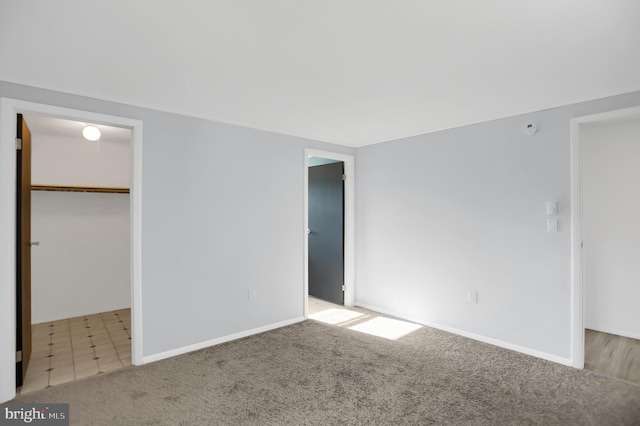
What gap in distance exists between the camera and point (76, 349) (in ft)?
11.0

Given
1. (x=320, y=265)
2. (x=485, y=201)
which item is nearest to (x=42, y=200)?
(x=320, y=265)

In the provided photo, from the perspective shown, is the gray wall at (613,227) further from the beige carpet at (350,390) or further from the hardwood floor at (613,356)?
the beige carpet at (350,390)

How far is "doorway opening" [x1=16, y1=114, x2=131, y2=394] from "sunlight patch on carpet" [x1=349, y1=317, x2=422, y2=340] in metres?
2.56

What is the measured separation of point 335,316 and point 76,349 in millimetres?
2794

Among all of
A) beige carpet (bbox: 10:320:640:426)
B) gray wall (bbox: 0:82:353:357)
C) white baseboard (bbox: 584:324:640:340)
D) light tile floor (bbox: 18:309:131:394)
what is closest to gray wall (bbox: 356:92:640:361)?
beige carpet (bbox: 10:320:640:426)

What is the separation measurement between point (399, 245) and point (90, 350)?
3.53 metres

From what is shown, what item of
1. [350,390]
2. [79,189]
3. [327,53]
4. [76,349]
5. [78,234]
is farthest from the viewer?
[78,234]

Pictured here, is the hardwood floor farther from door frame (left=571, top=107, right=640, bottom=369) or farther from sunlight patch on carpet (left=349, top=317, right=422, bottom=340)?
sunlight patch on carpet (left=349, top=317, right=422, bottom=340)

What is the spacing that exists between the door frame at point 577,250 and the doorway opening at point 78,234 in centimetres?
425

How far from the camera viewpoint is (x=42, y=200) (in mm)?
4176

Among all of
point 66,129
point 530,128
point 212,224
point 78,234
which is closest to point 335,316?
point 212,224

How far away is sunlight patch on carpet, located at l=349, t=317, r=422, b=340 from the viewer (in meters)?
3.69

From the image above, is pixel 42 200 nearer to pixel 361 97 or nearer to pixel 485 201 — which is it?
pixel 361 97

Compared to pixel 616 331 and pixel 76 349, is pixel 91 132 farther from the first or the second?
pixel 616 331
